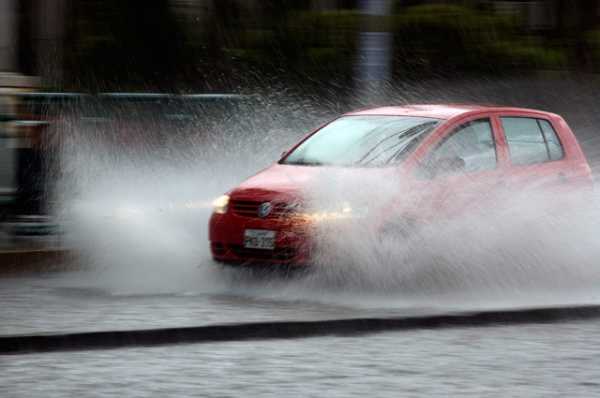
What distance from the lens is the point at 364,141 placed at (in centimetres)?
1180

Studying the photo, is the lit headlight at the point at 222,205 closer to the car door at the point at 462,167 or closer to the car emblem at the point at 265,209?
the car emblem at the point at 265,209

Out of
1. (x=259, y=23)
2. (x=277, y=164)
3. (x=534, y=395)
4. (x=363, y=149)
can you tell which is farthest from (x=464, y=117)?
(x=259, y=23)

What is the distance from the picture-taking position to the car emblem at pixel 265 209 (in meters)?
10.9

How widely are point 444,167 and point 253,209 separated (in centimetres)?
159

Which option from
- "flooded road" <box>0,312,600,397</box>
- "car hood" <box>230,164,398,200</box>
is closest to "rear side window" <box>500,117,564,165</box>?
"car hood" <box>230,164,398,200</box>

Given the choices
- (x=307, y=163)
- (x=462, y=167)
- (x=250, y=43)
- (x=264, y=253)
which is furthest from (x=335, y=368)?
(x=250, y=43)

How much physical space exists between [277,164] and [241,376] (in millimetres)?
4741

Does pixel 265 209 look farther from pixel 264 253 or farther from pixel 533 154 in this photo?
pixel 533 154

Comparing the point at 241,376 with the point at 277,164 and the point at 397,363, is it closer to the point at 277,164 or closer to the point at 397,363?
the point at 397,363

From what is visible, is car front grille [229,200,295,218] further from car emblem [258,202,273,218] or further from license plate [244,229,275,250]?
license plate [244,229,275,250]

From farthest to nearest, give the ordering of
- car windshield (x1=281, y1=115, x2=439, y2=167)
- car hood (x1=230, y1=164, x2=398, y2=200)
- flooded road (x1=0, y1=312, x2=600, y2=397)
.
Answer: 1. car windshield (x1=281, y1=115, x2=439, y2=167)
2. car hood (x1=230, y1=164, x2=398, y2=200)
3. flooded road (x1=0, y1=312, x2=600, y2=397)

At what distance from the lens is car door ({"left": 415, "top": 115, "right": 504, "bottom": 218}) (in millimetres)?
11023

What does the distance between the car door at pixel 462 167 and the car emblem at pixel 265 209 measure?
3.97 feet

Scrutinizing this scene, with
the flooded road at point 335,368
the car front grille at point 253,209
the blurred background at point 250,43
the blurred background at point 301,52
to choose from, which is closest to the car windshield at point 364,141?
the car front grille at point 253,209
